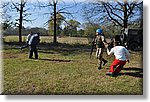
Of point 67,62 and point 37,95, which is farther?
point 67,62

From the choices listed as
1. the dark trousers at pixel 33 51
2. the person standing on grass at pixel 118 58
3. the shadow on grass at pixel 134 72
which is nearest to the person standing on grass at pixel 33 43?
the dark trousers at pixel 33 51

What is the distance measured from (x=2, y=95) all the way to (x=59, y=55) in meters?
0.64

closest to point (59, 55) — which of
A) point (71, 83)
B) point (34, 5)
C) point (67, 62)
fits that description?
point (67, 62)

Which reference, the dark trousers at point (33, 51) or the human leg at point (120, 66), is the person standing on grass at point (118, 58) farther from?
the dark trousers at point (33, 51)

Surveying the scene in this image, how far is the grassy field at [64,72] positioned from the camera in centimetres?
267

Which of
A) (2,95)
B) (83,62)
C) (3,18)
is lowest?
(2,95)

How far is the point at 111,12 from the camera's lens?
2.84 meters

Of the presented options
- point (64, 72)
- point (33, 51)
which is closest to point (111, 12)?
point (64, 72)

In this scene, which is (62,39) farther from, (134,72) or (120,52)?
(134,72)

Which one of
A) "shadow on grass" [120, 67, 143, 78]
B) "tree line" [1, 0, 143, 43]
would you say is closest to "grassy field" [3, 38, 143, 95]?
"shadow on grass" [120, 67, 143, 78]

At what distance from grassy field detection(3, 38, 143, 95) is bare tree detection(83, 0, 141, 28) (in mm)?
263

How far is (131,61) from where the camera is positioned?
280 centimetres

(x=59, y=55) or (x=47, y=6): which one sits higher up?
(x=47, y=6)

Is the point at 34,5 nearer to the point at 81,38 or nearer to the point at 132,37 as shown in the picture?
the point at 81,38
